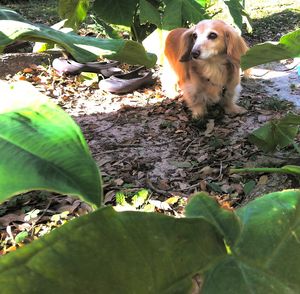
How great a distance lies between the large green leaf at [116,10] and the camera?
3156mm

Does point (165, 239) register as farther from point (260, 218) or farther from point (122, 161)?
point (122, 161)

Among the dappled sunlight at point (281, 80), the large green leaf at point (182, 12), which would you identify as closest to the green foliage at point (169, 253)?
the dappled sunlight at point (281, 80)

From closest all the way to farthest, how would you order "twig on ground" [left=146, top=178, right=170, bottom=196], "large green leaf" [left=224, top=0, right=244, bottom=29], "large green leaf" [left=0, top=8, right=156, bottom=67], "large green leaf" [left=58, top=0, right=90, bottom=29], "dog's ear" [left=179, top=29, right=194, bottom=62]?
"large green leaf" [left=0, top=8, right=156, bottom=67]
"twig on ground" [left=146, top=178, right=170, bottom=196]
"dog's ear" [left=179, top=29, right=194, bottom=62]
"large green leaf" [left=58, top=0, right=90, bottom=29]
"large green leaf" [left=224, top=0, right=244, bottom=29]

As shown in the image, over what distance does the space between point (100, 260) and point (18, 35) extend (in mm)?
363

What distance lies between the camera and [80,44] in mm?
708

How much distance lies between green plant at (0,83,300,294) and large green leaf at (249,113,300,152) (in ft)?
3.35

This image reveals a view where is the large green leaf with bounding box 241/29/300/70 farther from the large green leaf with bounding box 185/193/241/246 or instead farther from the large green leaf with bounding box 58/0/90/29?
the large green leaf with bounding box 58/0/90/29

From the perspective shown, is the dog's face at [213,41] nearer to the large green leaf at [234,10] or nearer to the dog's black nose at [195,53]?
the dog's black nose at [195,53]

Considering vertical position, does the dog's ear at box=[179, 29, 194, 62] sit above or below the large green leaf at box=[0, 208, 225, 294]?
below

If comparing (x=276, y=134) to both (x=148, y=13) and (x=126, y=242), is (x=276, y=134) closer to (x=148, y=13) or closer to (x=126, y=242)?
(x=126, y=242)

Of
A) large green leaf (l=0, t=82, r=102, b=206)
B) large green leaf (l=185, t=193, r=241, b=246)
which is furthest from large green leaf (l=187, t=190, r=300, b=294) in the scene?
large green leaf (l=0, t=82, r=102, b=206)

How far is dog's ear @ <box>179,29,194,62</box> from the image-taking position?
2.79 m

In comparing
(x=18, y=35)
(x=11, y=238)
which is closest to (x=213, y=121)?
(x=11, y=238)

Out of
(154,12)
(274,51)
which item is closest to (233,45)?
(154,12)
